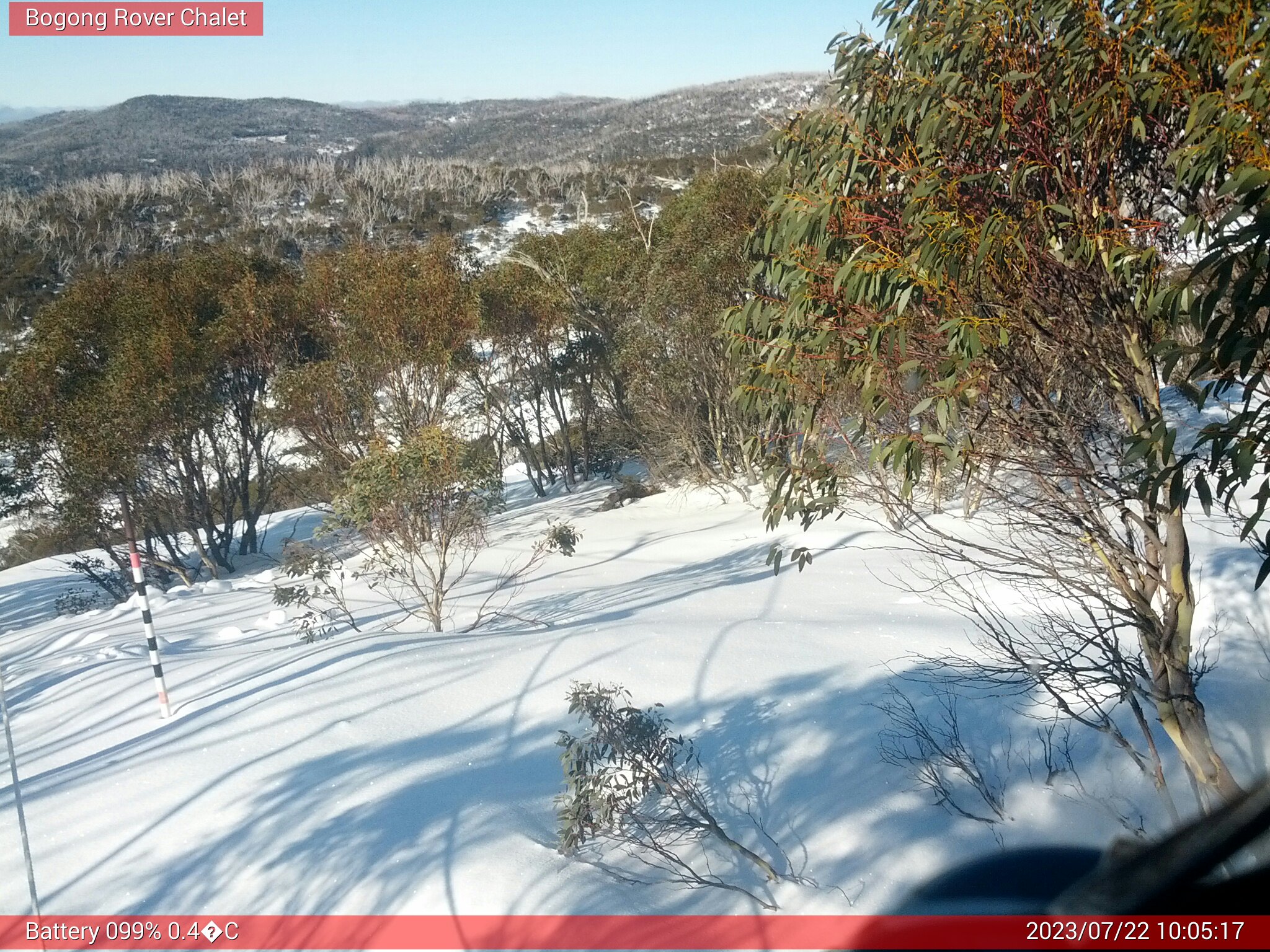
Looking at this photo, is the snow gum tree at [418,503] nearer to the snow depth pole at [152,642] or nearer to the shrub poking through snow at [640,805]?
the snow depth pole at [152,642]

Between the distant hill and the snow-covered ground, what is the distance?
37177 mm

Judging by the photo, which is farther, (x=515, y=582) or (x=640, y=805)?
(x=515, y=582)

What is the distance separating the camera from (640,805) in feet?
13.2

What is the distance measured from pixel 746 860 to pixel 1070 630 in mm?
1730

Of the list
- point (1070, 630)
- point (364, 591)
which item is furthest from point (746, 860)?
point (364, 591)

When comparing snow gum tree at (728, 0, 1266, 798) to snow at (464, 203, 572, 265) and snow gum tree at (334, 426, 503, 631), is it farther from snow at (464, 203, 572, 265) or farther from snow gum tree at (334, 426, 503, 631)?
snow at (464, 203, 572, 265)

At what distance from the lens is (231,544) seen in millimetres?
20531

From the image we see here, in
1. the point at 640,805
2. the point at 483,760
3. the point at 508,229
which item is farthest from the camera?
the point at 508,229

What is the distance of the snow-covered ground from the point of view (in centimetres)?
359

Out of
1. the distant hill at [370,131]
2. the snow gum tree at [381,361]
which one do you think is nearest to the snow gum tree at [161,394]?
the snow gum tree at [381,361]

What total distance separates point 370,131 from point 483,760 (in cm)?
7727

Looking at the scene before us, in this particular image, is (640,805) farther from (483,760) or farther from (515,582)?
(515,582)

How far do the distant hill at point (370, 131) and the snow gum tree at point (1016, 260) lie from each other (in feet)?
127

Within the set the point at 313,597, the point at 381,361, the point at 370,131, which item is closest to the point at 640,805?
the point at 313,597
